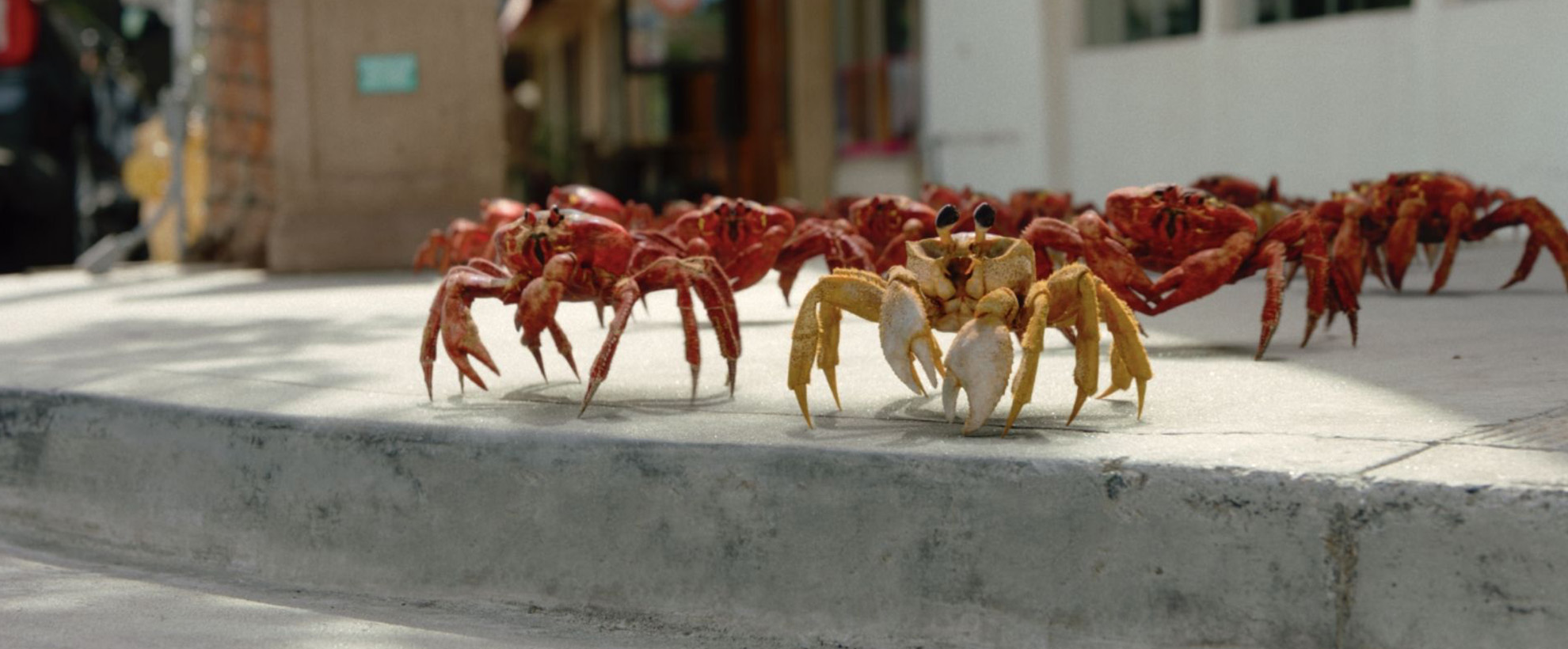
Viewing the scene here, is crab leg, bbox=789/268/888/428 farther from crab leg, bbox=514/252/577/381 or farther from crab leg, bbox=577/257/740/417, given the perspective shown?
crab leg, bbox=514/252/577/381

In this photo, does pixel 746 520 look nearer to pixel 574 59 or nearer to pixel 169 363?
pixel 169 363

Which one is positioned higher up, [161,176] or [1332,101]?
[1332,101]

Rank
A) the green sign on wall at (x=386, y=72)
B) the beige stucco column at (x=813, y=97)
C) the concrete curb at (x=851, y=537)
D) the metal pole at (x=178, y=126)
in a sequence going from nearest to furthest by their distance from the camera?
1. the concrete curb at (x=851, y=537)
2. the green sign on wall at (x=386, y=72)
3. the metal pole at (x=178, y=126)
4. the beige stucco column at (x=813, y=97)

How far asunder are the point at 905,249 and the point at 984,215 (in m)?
1.67

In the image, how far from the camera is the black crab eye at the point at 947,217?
158 inches

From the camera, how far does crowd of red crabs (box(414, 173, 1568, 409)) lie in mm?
4879

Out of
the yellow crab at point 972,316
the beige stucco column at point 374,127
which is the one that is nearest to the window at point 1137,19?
the beige stucco column at point 374,127

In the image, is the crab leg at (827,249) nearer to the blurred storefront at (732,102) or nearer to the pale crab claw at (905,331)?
the pale crab claw at (905,331)

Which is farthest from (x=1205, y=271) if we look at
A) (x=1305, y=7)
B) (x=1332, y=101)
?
(x=1305, y=7)

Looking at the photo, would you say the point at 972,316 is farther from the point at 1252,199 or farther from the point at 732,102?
the point at 732,102

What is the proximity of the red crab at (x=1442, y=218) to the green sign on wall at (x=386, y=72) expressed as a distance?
26.5 ft

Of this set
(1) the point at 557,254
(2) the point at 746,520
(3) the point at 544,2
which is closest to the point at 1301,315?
(1) the point at 557,254

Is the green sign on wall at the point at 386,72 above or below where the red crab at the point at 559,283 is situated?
above

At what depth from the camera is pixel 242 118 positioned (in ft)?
48.9
